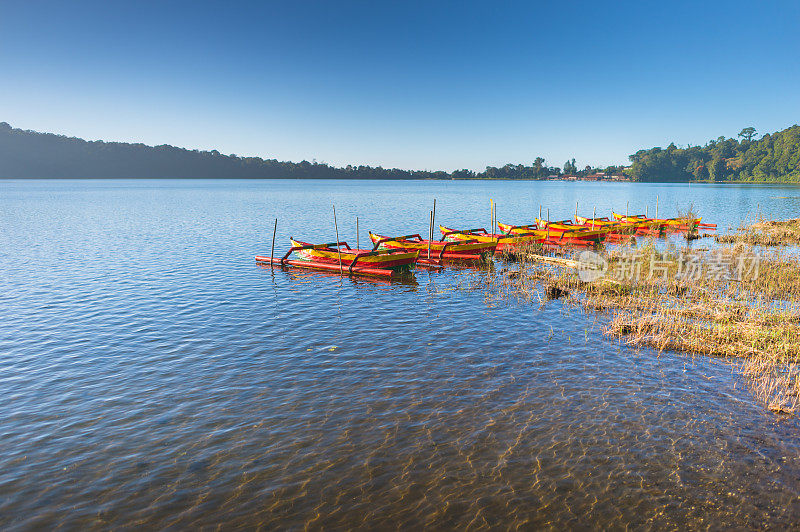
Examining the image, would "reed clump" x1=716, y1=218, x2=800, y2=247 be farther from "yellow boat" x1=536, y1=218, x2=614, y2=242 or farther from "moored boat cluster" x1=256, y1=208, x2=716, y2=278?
"yellow boat" x1=536, y1=218, x2=614, y2=242

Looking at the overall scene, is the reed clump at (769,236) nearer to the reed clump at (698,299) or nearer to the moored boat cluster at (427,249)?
the moored boat cluster at (427,249)

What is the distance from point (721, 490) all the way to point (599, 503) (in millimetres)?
1980

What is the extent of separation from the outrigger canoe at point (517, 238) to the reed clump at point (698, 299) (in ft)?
11.8

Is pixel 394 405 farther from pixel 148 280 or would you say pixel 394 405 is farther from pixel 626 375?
pixel 148 280

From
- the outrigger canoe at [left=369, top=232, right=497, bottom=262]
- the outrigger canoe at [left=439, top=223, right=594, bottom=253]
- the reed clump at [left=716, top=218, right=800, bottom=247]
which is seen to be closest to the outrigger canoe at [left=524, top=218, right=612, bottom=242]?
the outrigger canoe at [left=439, top=223, right=594, bottom=253]

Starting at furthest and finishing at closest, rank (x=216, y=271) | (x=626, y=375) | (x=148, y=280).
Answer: (x=216, y=271), (x=148, y=280), (x=626, y=375)

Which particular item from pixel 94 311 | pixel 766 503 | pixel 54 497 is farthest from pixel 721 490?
pixel 94 311

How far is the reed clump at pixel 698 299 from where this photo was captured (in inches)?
468

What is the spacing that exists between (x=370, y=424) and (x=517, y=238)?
82.8ft

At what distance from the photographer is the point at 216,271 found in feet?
85.9

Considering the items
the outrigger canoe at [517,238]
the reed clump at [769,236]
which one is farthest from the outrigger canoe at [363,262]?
the reed clump at [769,236]

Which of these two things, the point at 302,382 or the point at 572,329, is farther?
the point at 572,329

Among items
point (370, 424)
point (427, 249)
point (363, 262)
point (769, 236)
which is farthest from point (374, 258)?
point (769, 236)

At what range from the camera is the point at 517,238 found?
1276 inches
